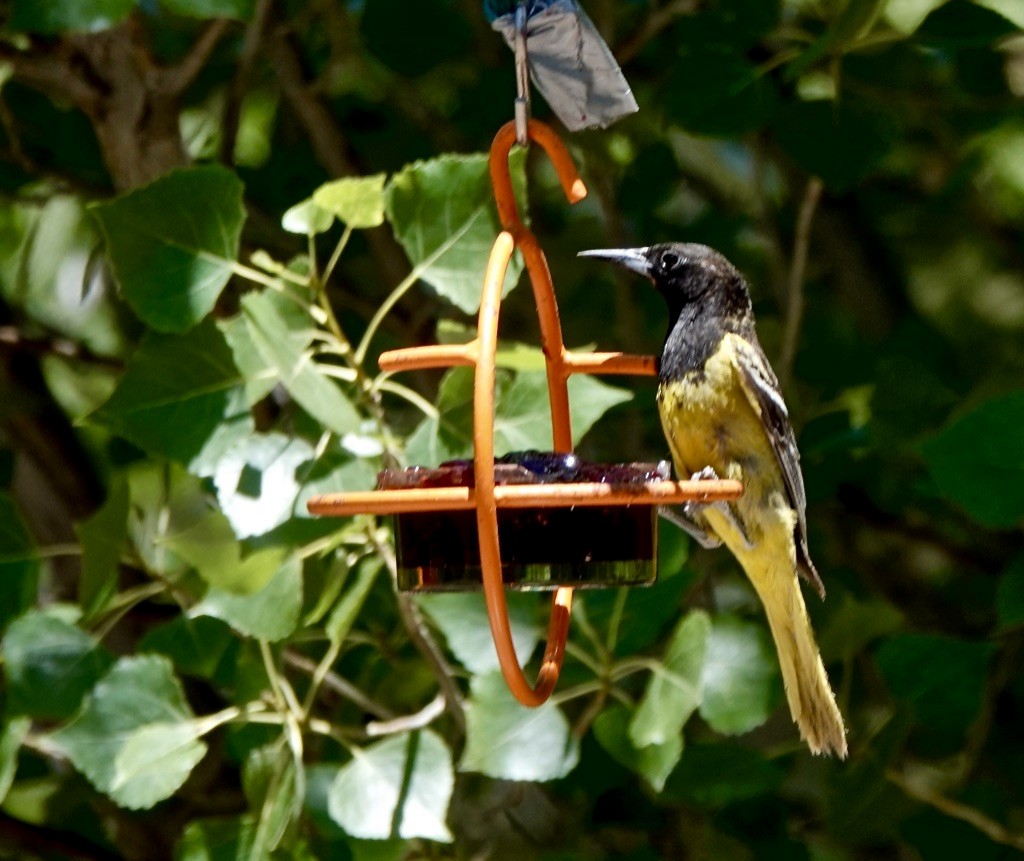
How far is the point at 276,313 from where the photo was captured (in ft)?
6.64

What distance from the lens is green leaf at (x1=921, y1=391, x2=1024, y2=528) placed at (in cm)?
220

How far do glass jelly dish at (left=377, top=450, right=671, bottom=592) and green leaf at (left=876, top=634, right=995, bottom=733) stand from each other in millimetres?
897

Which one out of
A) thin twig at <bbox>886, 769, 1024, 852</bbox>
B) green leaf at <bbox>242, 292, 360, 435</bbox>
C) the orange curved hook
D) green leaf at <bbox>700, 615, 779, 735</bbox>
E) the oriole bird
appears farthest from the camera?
thin twig at <bbox>886, 769, 1024, 852</bbox>

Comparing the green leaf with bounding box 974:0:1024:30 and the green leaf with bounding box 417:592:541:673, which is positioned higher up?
the green leaf with bounding box 974:0:1024:30

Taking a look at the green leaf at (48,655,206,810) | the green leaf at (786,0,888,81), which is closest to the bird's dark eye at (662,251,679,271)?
the green leaf at (786,0,888,81)

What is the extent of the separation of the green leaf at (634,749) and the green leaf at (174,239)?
90cm

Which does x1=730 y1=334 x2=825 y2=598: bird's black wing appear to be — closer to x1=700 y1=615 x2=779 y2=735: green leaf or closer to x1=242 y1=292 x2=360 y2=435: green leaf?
x1=700 y1=615 x2=779 y2=735: green leaf

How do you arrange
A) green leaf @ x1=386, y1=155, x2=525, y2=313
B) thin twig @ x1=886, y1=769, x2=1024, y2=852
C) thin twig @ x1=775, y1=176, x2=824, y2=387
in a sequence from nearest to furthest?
green leaf @ x1=386, y1=155, x2=525, y2=313, thin twig @ x1=886, y1=769, x2=1024, y2=852, thin twig @ x1=775, y1=176, x2=824, y2=387

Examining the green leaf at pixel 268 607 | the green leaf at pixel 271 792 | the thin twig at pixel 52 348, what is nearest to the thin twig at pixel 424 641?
the green leaf at pixel 268 607

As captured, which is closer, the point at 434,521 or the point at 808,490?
the point at 434,521

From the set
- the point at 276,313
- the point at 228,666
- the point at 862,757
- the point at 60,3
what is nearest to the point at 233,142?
the point at 60,3

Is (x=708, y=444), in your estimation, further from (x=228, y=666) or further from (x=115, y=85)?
(x=115, y=85)

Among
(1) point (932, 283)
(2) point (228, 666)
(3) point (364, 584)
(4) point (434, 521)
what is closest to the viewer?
(4) point (434, 521)

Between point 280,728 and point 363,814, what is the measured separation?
0.44m
